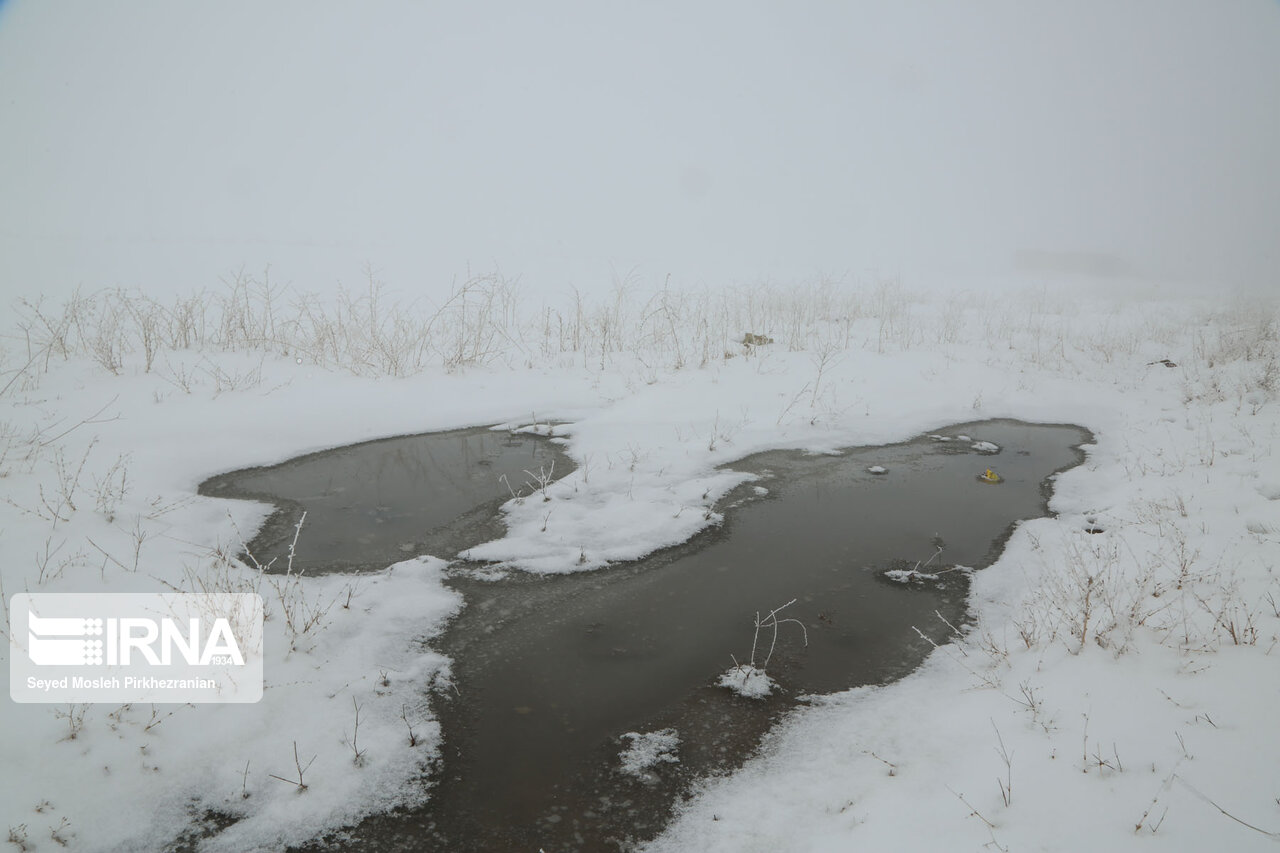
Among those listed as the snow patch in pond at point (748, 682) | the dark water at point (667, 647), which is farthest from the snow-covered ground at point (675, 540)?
the snow patch in pond at point (748, 682)

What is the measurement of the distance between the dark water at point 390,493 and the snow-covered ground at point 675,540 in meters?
0.27

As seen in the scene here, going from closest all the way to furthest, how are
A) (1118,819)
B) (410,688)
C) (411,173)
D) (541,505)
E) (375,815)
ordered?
(1118,819) < (375,815) < (410,688) < (541,505) < (411,173)

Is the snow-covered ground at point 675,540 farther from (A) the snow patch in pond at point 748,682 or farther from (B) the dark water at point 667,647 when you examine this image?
(A) the snow patch in pond at point 748,682

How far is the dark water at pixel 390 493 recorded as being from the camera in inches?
172

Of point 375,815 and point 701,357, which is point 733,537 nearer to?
point 375,815

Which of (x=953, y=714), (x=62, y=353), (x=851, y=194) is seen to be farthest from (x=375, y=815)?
(x=851, y=194)

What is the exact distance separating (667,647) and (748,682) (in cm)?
51

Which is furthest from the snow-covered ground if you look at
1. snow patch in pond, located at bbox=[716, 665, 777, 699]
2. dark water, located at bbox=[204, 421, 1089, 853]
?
snow patch in pond, located at bbox=[716, 665, 777, 699]

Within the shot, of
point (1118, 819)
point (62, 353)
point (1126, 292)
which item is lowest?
point (1118, 819)

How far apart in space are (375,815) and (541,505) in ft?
9.50

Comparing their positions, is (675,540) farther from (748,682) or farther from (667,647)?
(748,682)

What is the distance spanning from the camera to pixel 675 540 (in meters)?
4.63

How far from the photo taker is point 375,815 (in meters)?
2.29

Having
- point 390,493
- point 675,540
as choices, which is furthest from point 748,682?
point 390,493
